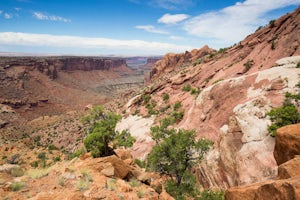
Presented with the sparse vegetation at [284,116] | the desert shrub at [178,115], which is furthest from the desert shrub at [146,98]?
the sparse vegetation at [284,116]

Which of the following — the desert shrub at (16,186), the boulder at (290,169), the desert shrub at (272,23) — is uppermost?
the desert shrub at (272,23)

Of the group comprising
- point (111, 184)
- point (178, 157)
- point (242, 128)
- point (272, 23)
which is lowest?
point (178, 157)

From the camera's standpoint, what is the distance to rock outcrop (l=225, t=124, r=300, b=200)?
6.25 metres

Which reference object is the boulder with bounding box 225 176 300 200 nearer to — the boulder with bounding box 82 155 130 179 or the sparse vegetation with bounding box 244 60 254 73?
the boulder with bounding box 82 155 130 179

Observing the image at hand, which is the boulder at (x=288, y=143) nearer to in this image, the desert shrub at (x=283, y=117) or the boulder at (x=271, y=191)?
the boulder at (x=271, y=191)

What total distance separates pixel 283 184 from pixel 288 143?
14.9 feet

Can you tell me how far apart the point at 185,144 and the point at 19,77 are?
117 meters

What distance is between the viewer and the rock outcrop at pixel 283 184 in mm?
6250

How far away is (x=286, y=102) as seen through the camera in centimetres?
1758

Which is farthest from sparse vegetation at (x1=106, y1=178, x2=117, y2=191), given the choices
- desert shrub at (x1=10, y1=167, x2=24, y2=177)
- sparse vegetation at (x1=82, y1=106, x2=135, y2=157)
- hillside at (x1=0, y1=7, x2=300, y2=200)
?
desert shrub at (x1=10, y1=167, x2=24, y2=177)

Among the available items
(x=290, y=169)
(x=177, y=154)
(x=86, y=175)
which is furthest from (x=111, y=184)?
(x=290, y=169)

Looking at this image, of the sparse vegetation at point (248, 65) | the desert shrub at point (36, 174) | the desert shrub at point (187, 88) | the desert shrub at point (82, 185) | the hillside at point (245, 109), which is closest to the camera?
the desert shrub at point (82, 185)

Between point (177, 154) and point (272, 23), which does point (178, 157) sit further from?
point (272, 23)

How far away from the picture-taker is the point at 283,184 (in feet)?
21.3
